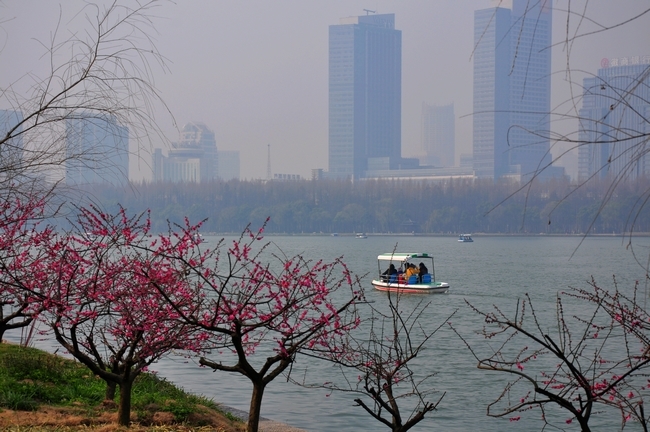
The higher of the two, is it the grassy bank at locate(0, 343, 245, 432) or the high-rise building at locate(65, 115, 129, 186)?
the high-rise building at locate(65, 115, 129, 186)

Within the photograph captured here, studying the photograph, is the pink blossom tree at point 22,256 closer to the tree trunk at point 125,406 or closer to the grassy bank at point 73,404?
the grassy bank at point 73,404

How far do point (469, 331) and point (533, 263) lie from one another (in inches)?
1871

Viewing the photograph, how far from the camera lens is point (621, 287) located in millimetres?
48781

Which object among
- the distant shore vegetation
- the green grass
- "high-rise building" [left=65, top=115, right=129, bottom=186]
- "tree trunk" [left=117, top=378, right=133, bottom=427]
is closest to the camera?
"high-rise building" [left=65, top=115, right=129, bottom=186]

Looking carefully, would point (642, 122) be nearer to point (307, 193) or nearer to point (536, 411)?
point (536, 411)

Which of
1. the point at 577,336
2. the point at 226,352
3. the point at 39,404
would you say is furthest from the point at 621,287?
the point at 39,404

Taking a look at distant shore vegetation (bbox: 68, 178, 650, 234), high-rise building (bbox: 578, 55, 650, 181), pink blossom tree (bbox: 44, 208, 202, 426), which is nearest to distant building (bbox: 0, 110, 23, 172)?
pink blossom tree (bbox: 44, 208, 202, 426)

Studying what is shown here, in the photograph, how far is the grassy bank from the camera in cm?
739

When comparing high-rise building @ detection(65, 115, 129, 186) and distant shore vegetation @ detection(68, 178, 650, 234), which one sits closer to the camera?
high-rise building @ detection(65, 115, 129, 186)

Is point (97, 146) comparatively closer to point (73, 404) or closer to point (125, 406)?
point (125, 406)

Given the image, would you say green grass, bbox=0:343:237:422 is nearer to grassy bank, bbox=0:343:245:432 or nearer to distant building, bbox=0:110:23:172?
grassy bank, bbox=0:343:245:432

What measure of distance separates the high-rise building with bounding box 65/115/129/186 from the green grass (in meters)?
2.59

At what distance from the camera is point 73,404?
8664 millimetres

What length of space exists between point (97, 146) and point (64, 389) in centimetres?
385
